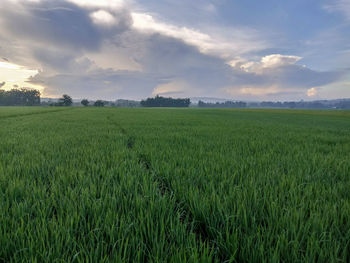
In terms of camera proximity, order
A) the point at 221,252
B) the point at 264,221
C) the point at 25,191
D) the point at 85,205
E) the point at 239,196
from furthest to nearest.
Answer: the point at 25,191, the point at 239,196, the point at 85,205, the point at 264,221, the point at 221,252

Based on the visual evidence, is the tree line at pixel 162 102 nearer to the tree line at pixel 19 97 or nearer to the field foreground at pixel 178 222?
the tree line at pixel 19 97

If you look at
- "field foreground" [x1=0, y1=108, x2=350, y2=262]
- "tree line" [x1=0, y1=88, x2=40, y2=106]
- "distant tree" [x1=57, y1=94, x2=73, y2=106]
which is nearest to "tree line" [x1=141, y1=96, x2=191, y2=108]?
"distant tree" [x1=57, y1=94, x2=73, y2=106]

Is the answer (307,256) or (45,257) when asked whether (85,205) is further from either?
(307,256)

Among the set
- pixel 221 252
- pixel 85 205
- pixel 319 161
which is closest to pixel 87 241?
pixel 85 205

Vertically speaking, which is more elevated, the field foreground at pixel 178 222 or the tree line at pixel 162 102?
the tree line at pixel 162 102

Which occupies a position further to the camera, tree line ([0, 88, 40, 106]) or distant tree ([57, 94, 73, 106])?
tree line ([0, 88, 40, 106])

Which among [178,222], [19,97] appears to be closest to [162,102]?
[19,97]

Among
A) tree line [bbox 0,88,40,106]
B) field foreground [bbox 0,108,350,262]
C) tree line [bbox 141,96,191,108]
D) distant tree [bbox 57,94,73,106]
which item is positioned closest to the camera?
field foreground [bbox 0,108,350,262]

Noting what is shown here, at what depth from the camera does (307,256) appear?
3.21 ft

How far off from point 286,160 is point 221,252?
2.49 meters

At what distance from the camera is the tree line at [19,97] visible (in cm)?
11550

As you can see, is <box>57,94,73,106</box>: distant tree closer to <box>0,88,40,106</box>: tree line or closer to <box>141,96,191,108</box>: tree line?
<box>0,88,40,106</box>: tree line

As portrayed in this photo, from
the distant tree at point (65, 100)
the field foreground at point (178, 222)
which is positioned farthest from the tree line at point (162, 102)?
the field foreground at point (178, 222)

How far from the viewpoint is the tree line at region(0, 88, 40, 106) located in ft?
379
